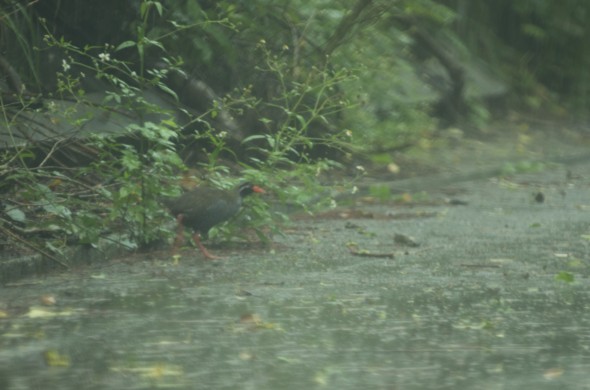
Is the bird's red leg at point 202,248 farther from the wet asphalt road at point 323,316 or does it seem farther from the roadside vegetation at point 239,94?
the roadside vegetation at point 239,94

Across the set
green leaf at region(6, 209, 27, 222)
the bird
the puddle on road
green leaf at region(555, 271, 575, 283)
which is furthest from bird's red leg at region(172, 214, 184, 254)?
green leaf at region(555, 271, 575, 283)

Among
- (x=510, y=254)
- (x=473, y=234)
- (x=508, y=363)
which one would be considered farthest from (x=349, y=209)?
(x=508, y=363)

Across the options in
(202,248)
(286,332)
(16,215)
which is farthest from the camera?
(202,248)

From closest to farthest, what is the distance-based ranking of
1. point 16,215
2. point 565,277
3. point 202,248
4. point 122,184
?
1. point 565,277
2. point 16,215
3. point 202,248
4. point 122,184

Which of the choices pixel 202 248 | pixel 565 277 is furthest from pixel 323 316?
pixel 202 248

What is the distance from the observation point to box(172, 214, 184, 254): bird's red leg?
359 inches

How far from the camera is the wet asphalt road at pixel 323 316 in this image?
5605mm

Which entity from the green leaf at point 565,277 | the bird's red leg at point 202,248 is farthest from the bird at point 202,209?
the green leaf at point 565,277

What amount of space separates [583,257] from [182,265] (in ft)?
8.51

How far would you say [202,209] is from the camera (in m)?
9.06

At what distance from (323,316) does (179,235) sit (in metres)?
2.48

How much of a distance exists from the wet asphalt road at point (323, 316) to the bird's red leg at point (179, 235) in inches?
3.4

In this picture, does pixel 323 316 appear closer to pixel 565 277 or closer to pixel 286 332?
pixel 286 332

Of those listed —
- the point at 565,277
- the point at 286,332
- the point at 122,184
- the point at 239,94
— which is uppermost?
the point at 239,94
